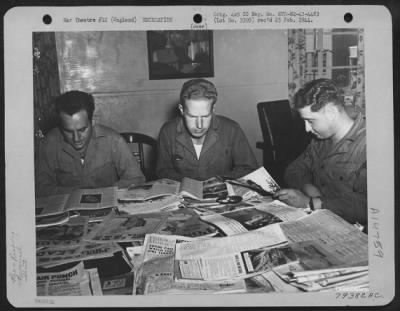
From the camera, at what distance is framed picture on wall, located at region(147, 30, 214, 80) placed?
3.39 feet

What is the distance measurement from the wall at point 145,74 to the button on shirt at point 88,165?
0.14 feet

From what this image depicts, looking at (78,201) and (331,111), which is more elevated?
(331,111)

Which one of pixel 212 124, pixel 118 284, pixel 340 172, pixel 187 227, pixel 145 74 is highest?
pixel 145 74

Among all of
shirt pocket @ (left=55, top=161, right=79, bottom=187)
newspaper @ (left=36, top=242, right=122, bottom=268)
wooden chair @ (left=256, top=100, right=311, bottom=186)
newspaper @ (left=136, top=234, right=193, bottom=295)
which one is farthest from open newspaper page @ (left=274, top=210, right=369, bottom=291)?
shirt pocket @ (left=55, top=161, right=79, bottom=187)

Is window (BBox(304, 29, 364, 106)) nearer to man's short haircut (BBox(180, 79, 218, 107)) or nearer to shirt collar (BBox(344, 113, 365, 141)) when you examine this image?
shirt collar (BBox(344, 113, 365, 141))

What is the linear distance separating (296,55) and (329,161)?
0.75 feet

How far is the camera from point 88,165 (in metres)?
1.06

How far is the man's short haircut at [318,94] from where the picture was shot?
41.1 inches

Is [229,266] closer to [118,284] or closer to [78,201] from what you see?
[118,284]

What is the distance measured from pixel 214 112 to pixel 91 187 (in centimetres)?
30

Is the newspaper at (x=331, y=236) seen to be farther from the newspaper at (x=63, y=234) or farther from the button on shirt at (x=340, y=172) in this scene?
the newspaper at (x=63, y=234)

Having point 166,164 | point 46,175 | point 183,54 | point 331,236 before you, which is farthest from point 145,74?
point 331,236

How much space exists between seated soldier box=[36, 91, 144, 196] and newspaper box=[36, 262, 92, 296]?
0.54 feet

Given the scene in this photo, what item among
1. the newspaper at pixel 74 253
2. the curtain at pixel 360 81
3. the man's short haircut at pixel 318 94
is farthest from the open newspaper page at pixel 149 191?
the curtain at pixel 360 81
